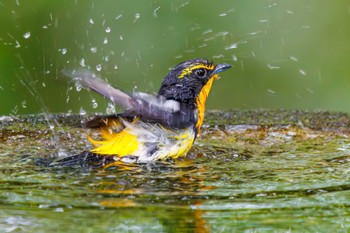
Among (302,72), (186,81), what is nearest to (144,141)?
(186,81)

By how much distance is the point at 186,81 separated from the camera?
5.22m

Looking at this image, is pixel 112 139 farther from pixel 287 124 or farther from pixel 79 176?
pixel 287 124

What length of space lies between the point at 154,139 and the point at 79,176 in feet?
2.98

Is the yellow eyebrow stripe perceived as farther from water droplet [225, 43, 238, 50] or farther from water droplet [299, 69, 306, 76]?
water droplet [299, 69, 306, 76]

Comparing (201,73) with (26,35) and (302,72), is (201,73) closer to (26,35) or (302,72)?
(26,35)

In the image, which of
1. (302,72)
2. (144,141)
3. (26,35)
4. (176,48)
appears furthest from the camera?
(302,72)

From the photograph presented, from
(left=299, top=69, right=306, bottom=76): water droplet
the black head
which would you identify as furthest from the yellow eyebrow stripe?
(left=299, top=69, right=306, bottom=76): water droplet

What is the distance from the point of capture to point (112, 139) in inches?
181

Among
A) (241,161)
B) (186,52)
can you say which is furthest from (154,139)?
(186,52)

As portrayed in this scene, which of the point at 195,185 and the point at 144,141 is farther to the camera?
the point at 144,141

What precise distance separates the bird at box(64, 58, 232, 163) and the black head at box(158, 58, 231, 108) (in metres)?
0.01

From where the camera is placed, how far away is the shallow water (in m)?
2.78

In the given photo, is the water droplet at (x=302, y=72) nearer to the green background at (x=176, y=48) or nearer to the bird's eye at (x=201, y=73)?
the green background at (x=176, y=48)

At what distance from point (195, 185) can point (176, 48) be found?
5.35 m
